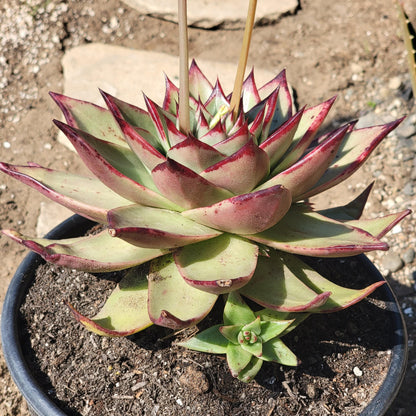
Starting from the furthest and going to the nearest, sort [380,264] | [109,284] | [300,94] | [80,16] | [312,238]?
[80,16], [300,94], [380,264], [109,284], [312,238]

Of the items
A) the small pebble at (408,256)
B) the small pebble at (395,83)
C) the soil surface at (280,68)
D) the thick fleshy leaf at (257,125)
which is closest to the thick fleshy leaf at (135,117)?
the thick fleshy leaf at (257,125)

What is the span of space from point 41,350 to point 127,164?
1.70 ft

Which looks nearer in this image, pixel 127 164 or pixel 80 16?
pixel 127 164

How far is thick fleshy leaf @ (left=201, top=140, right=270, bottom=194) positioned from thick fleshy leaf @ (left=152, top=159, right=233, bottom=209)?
0.06ft

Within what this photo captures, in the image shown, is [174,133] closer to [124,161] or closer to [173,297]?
[124,161]

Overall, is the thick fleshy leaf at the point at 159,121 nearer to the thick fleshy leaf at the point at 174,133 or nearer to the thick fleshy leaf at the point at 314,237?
the thick fleshy leaf at the point at 174,133

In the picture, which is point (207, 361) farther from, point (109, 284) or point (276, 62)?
point (276, 62)

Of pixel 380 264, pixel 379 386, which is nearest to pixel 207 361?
pixel 379 386

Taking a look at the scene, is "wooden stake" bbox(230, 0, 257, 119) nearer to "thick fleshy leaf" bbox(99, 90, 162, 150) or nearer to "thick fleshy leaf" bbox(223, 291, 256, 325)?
"thick fleshy leaf" bbox(99, 90, 162, 150)

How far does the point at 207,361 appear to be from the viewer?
130cm

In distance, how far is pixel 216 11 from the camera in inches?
118

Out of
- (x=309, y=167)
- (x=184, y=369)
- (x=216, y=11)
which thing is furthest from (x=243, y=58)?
(x=216, y=11)

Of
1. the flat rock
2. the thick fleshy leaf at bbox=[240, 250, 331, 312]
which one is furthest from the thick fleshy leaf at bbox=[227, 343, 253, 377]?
the flat rock

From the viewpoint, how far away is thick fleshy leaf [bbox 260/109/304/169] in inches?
43.7
